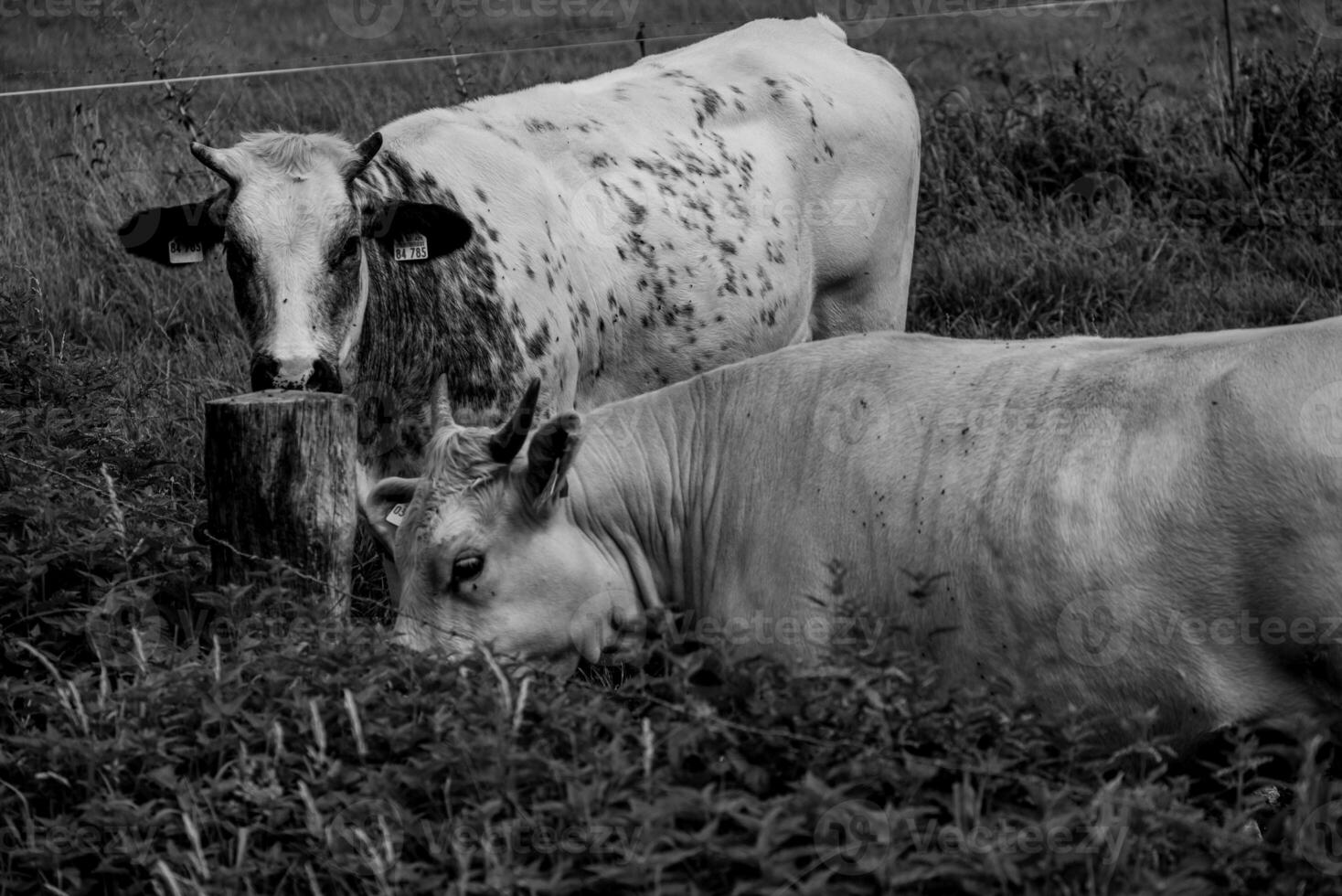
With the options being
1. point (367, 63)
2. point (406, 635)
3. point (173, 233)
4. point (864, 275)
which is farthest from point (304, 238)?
point (367, 63)

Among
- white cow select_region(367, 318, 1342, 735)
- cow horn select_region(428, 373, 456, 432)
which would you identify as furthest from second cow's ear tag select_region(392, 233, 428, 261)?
white cow select_region(367, 318, 1342, 735)

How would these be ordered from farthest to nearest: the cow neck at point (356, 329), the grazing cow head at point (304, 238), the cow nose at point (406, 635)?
1. the cow neck at point (356, 329)
2. the grazing cow head at point (304, 238)
3. the cow nose at point (406, 635)

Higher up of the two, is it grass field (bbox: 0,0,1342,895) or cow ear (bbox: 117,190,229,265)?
cow ear (bbox: 117,190,229,265)

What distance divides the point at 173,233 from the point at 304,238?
82 centimetres

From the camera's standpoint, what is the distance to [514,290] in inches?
210

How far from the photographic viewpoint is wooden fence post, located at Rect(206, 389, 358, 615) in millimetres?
4027

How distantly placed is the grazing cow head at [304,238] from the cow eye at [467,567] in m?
0.93

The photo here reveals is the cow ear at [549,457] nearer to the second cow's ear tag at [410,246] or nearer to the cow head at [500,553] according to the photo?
the cow head at [500,553]

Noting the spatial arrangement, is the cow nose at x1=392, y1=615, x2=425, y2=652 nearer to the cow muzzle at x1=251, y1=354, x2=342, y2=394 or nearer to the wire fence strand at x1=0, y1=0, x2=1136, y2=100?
the cow muzzle at x1=251, y1=354, x2=342, y2=394

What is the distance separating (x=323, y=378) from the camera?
4.74 meters

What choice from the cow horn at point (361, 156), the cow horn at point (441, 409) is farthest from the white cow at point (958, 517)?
the cow horn at point (361, 156)

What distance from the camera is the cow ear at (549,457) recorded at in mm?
4082

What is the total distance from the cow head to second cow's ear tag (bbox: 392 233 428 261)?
1.08 meters

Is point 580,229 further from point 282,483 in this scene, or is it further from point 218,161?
point 282,483
